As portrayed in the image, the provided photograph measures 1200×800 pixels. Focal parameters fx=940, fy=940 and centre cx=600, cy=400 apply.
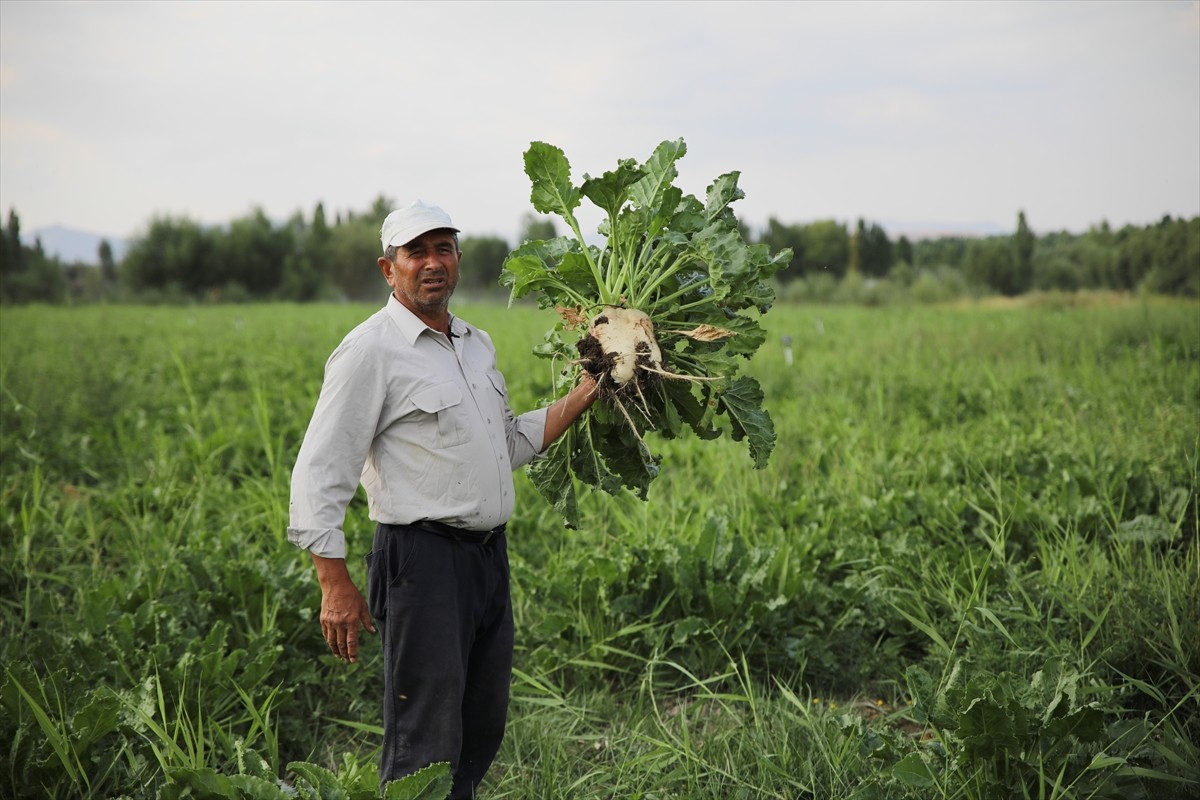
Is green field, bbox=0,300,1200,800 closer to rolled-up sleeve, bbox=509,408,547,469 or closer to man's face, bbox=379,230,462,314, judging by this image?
rolled-up sleeve, bbox=509,408,547,469

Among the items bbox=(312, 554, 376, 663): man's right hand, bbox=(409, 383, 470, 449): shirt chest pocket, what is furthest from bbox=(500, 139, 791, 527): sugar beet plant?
bbox=(312, 554, 376, 663): man's right hand

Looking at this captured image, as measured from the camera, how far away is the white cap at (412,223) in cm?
292

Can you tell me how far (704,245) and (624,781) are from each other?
190 cm

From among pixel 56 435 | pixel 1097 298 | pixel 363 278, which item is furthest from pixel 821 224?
pixel 56 435

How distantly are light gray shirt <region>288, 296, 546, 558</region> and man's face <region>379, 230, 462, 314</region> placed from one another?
0.18ft

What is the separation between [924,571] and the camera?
14.4 feet

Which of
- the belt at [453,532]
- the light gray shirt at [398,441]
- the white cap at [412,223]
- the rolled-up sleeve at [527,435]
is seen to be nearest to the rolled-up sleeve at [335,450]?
the light gray shirt at [398,441]

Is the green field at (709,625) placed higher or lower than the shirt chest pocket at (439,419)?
lower

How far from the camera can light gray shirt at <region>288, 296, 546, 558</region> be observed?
281cm

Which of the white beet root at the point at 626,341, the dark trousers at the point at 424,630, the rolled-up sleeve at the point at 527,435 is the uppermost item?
the white beet root at the point at 626,341

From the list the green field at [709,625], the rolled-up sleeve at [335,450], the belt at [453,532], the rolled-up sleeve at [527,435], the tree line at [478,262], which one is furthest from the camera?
the tree line at [478,262]

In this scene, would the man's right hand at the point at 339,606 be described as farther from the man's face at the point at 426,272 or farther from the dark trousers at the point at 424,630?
the man's face at the point at 426,272

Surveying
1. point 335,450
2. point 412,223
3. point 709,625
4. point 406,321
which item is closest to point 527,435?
point 406,321

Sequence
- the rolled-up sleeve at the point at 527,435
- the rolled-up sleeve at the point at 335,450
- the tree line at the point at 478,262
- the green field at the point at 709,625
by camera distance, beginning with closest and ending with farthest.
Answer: the rolled-up sleeve at the point at 335,450
the green field at the point at 709,625
the rolled-up sleeve at the point at 527,435
the tree line at the point at 478,262
